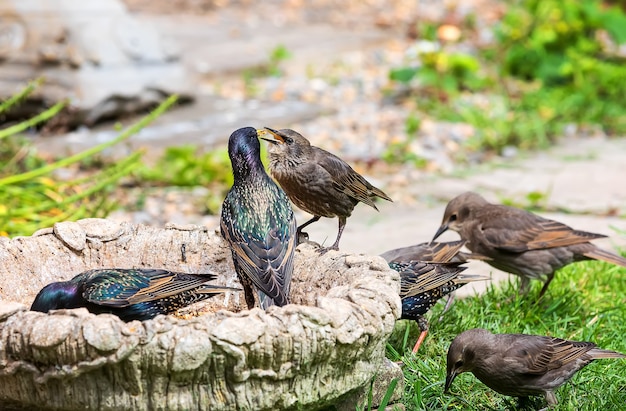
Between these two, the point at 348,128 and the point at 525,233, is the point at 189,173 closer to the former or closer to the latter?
the point at 348,128

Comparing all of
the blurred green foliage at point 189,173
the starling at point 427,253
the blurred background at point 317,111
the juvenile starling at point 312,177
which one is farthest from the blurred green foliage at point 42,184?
the starling at point 427,253

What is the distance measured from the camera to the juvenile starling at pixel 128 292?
3.76m

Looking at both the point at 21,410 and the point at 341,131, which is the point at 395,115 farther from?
the point at 21,410

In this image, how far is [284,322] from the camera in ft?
10.9

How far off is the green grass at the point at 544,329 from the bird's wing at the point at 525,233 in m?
0.27

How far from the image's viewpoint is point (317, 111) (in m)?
10.2

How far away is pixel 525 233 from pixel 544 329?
715mm

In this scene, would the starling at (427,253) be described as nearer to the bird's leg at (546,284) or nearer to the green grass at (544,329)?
the green grass at (544,329)

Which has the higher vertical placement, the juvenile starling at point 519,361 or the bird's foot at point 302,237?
the bird's foot at point 302,237

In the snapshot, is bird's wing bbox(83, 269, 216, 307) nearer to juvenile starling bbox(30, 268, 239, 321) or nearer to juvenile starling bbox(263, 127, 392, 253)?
juvenile starling bbox(30, 268, 239, 321)

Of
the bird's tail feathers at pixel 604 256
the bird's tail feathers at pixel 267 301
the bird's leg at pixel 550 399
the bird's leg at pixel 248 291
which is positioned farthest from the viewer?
the bird's tail feathers at pixel 604 256

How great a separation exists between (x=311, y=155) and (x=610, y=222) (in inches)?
119

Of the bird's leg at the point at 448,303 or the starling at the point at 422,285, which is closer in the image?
the starling at the point at 422,285

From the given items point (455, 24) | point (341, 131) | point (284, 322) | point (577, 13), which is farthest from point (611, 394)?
point (455, 24)
